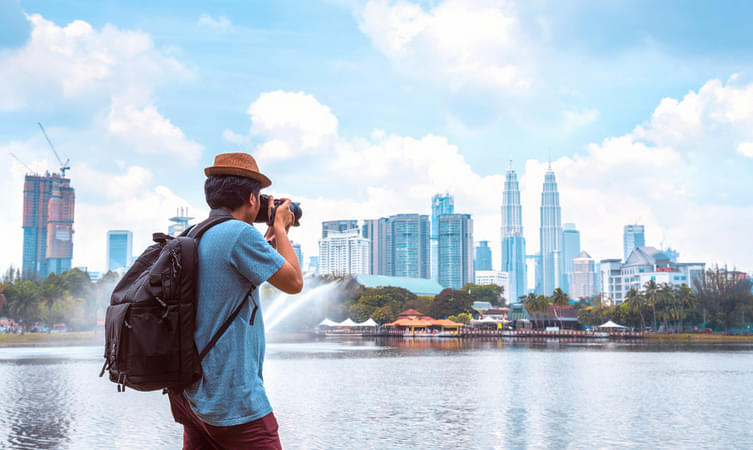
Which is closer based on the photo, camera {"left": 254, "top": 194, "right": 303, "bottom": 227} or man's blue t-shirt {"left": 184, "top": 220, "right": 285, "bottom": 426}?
man's blue t-shirt {"left": 184, "top": 220, "right": 285, "bottom": 426}

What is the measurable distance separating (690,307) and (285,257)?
395 feet

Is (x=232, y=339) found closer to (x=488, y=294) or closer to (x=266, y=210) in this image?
(x=266, y=210)

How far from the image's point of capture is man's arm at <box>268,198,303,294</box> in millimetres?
3736

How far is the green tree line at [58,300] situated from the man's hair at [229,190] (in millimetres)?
98541

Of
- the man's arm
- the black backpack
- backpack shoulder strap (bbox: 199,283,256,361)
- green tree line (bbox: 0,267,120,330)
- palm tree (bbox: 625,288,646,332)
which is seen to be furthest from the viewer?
palm tree (bbox: 625,288,646,332)

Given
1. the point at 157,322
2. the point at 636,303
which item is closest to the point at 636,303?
the point at 636,303

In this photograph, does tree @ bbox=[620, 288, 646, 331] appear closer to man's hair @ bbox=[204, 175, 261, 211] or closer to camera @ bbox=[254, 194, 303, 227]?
camera @ bbox=[254, 194, 303, 227]

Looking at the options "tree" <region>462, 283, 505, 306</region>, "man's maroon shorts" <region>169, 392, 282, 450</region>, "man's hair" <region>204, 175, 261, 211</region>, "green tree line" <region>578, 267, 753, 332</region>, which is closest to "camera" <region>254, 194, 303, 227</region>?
"man's hair" <region>204, 175, 261, 211</region>

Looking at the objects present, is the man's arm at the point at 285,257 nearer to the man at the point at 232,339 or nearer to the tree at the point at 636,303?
the man at the point at 232,339

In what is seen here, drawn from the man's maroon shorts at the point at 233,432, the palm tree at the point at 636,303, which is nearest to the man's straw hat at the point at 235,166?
the man's maroon shorts at the point at 233,432

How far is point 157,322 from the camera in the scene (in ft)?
11.1

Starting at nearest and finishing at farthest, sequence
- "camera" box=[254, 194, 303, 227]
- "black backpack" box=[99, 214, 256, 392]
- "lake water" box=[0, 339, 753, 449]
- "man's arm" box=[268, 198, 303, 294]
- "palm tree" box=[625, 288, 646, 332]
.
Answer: "black backpack" box=[99, 214, 256, 392], "man's arm" box=[268, 198, 303, 294], "camera" box=[254, 194, 303, 227], "lake water" box=[0, 339, 753, 449], "palm tree" box=[625, 288, 646, 332]

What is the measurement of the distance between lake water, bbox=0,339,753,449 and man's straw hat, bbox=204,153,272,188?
10.9 m

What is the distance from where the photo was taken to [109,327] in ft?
11.3
